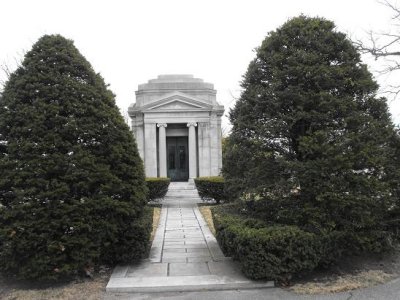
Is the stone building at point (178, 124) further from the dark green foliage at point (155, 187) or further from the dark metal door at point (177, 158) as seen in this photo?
the dark green foliage at point (155, 187)

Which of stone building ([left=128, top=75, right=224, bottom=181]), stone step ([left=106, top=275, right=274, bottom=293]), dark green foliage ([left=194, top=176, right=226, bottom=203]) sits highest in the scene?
stone building ([left=128, top=75, right=224, bottom=181])

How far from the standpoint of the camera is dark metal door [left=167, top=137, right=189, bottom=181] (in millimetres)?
30156

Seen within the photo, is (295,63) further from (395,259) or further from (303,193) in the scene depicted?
(395,259)

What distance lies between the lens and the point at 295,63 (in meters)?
6.70

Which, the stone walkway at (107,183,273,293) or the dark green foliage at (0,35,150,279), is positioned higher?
the dark green foliage at (0,35,150,279)

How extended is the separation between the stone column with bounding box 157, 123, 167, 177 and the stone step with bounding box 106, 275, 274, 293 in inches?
873

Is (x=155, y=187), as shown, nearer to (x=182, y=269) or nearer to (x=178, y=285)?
(x=182, y=269)

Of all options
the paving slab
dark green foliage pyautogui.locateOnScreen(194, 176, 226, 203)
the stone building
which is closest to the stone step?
the paving slab

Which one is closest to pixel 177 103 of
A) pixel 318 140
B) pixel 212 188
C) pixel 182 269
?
pixel 212 188

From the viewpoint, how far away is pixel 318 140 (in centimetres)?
636

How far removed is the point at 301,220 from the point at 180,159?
24.0m

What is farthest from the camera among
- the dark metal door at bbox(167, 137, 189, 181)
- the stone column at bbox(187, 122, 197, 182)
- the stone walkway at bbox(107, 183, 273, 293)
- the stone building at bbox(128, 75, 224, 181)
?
the dark metal door at bbox(167, 137, 189, 181)

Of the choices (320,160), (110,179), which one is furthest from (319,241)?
(110,179)

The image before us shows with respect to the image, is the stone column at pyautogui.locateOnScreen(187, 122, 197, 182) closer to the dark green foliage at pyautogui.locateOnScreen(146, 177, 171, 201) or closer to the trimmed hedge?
the dark green foliage at pyautogui.locateOnScreen(146, 177, 171, 201)
